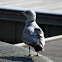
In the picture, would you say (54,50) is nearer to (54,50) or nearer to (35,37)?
(54,50)

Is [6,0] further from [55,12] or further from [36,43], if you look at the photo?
[36,43]

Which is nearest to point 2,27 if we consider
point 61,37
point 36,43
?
point 61,37

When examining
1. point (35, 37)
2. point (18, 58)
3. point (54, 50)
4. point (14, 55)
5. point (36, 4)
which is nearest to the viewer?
point (18, 58)

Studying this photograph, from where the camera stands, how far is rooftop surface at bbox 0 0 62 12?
1356 centimetres

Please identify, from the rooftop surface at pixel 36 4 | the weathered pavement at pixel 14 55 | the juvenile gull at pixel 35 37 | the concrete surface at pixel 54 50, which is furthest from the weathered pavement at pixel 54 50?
the rooftop surface at pixel 36 4

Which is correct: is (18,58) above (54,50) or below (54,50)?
above

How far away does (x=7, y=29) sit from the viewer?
1307 centimetres

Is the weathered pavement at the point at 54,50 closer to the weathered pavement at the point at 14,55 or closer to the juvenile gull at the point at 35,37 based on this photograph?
the juvenile gull at the point at 35,37

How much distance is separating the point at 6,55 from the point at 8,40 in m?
7.62

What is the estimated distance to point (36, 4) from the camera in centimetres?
1449

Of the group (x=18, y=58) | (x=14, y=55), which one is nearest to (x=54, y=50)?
(x=14, y=55)

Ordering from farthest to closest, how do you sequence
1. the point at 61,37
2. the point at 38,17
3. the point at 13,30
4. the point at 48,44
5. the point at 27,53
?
the point at 13,30 → the point at 38,17 → the point at 61,37 → the point at 48,44 → the point at 27,53

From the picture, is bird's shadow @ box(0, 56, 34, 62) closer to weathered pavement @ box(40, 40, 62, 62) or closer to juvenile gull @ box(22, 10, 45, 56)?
juvenile gull @ box(22, 10, 45, 56)

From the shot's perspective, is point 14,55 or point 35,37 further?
point 35,37
